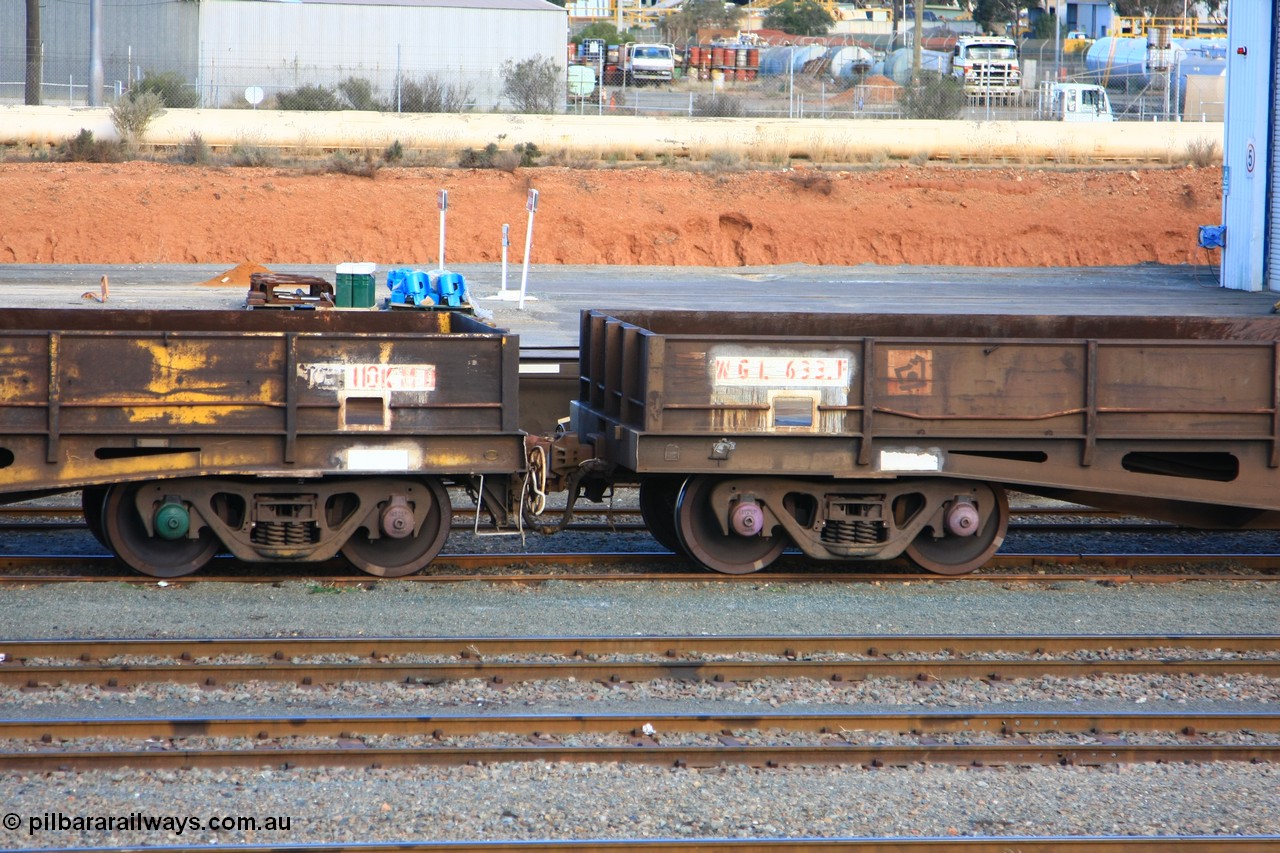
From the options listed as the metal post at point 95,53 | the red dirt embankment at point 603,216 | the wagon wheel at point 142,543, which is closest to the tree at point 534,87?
the red dirt embankment at point 603,216

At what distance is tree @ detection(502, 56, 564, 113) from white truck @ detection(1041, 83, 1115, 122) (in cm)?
1857

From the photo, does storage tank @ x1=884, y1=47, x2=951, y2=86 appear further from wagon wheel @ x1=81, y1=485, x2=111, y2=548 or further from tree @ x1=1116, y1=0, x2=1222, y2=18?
wagon wheel @ x1=81, y1=485, x2=111, y2=548

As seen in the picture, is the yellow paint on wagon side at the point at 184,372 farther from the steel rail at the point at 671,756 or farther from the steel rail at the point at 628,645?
the steel rail at the point at 671,756

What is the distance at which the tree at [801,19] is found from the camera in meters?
102

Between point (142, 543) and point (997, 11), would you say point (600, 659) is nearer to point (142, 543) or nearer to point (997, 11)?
point (142, 543)

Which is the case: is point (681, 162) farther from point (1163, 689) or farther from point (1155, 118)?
point (1163, 689)

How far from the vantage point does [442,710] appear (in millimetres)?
8180

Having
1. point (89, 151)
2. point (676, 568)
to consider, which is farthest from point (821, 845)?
point (89, 151)

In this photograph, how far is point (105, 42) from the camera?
57656mm

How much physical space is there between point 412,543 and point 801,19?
96814 millimetres

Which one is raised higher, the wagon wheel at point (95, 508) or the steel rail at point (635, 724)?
the wagon wheel at point (95, 508)

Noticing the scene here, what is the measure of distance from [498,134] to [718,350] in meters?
37.6

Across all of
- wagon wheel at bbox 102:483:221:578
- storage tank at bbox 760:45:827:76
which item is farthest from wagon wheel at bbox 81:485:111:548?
storage tank at bbox 760:45:827:76

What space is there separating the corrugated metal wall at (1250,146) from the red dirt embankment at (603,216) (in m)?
7.25
